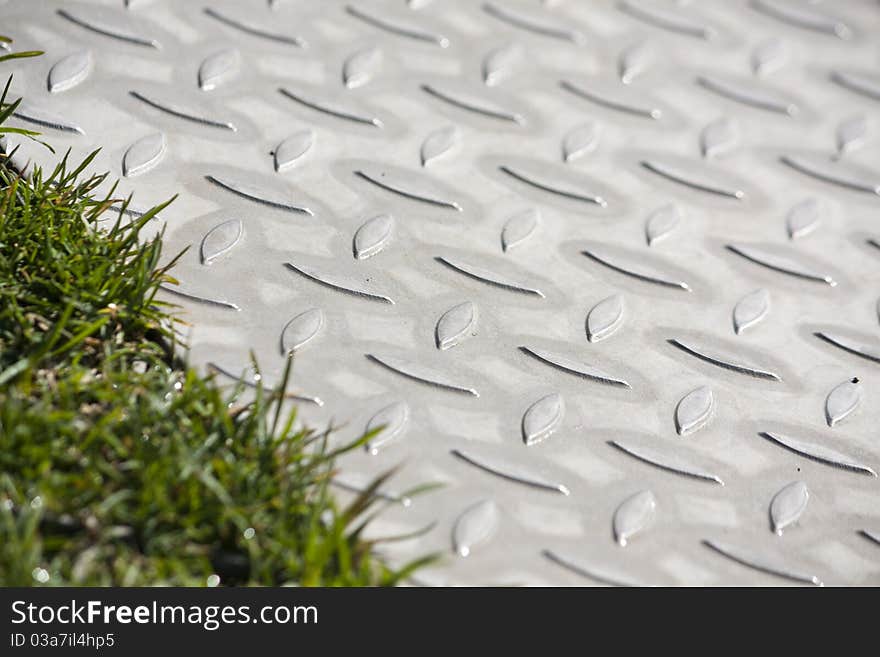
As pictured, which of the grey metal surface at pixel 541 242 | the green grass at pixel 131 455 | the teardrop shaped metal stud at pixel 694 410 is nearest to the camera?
the green grass at pixel 131 455

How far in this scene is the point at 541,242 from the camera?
270 centimetres

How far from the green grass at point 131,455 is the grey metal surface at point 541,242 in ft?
0.60

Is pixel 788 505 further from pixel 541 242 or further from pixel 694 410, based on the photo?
pixel 541 242

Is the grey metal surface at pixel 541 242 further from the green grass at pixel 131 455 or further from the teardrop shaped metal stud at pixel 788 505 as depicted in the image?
the green grass at pixel 131 455

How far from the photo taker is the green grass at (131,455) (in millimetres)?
1857

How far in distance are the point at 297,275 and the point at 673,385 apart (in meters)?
0.95

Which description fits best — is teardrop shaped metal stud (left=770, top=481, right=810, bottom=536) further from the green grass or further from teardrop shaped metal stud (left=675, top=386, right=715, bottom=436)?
the green grass

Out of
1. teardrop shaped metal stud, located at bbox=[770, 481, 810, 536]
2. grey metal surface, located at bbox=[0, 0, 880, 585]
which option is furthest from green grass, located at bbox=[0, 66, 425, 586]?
teardrop shaped metal stud, located at bbox=[770, 481, 810, 536]

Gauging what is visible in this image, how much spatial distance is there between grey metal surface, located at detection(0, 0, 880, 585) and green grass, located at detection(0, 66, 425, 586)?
0.18 m

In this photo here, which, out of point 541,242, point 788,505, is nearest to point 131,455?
point 541,242

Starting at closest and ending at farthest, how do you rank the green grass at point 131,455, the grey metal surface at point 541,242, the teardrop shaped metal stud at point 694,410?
the green grass at point 131,455
the grey metal surface at point 541,242
the teardrop shaped metal stud at point 694,410

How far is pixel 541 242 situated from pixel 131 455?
123cm

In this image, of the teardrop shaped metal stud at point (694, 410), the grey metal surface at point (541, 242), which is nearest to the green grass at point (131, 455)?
the grey metal surface at point (541, 242)

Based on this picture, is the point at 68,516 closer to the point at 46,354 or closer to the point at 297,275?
the point at 46,354
